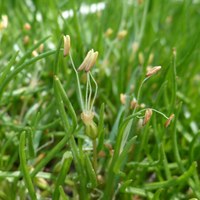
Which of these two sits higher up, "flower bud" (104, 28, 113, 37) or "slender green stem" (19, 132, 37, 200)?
"slender green stem" (19, 132, 37, 200)

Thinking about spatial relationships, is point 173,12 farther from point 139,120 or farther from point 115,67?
point 139,120

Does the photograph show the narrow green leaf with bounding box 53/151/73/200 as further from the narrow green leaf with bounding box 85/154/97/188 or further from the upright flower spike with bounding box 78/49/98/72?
the upright flower spike with bounding box 78/49/98/72

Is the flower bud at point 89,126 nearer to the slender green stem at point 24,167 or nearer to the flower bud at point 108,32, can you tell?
the slender green stem at point 24,167

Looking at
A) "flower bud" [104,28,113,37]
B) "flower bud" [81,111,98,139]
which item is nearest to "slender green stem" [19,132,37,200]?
"flower bud" [81,111,98,139]

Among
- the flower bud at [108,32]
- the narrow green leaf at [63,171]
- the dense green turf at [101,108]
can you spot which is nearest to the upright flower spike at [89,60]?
the dense green turf at [101,108]

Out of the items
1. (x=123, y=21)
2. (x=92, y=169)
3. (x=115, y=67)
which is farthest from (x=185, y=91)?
(x=92, y=169)

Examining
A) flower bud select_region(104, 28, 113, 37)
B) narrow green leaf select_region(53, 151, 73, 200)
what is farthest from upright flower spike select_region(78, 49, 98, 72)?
flower bud select_region(104, 28, 113, 37)

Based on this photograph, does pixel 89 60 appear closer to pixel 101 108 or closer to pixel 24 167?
pixel 101 108

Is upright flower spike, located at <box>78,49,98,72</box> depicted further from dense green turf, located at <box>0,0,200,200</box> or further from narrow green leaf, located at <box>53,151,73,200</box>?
Answer: narrow green leaf, located at <box>53,151,73,200</box>

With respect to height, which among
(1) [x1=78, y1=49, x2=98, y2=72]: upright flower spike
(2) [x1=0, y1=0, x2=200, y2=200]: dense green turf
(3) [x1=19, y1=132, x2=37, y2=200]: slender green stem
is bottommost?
(2) [x1=0, y1=0, x2=200, y2=200]: dense green turf

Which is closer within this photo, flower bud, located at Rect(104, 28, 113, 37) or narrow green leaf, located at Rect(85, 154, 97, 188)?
narrow green leaf, located at Rect(85, 154, 97, 188)
